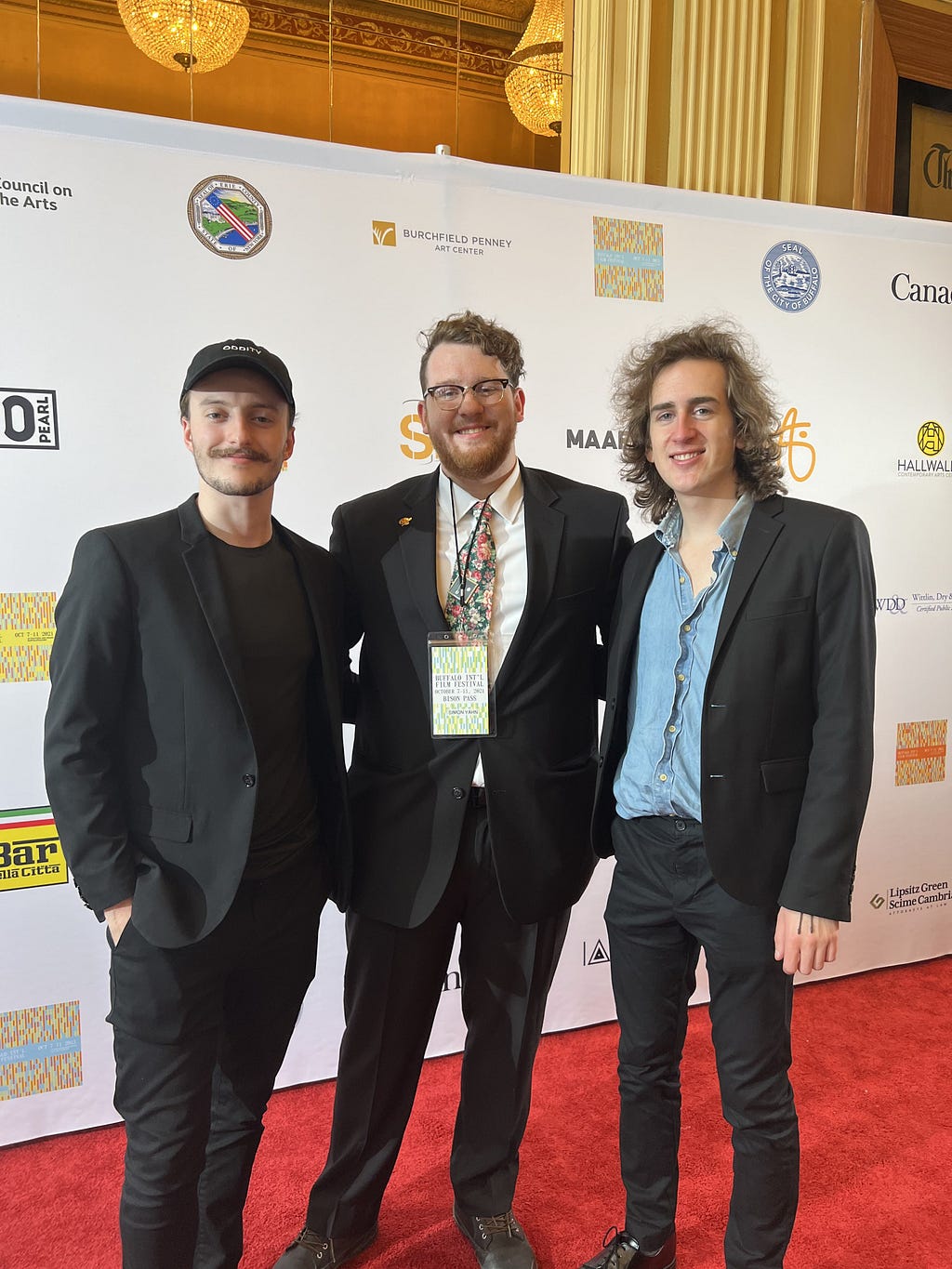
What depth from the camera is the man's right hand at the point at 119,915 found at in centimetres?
157

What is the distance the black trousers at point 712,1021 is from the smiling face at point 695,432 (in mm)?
630

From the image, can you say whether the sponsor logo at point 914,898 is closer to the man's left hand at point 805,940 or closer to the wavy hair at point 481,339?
the man's left hand at point 805,940

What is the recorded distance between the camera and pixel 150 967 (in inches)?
62.1

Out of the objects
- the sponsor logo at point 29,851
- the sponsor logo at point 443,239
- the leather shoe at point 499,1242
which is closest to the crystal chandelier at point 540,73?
the sponsor logo at point 443,239

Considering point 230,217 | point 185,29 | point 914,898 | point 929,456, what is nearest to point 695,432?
point 230,217

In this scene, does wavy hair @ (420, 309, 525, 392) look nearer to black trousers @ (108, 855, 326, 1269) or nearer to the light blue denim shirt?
the light blue denim shirt

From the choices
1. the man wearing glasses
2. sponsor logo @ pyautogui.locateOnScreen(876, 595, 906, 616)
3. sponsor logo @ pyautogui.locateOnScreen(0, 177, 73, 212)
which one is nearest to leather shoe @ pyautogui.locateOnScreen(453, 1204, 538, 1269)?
the man wearing glasses

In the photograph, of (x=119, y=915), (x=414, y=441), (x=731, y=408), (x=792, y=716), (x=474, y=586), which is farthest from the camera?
(x=414, y=441)

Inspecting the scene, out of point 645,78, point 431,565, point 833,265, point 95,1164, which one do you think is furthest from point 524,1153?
point 645,78

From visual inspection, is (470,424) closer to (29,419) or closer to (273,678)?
(273,678)

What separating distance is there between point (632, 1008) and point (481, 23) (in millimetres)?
3288

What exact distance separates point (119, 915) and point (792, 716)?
1198mm

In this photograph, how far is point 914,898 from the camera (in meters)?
3.53

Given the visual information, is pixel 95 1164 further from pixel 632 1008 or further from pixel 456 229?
pixel 456 229
